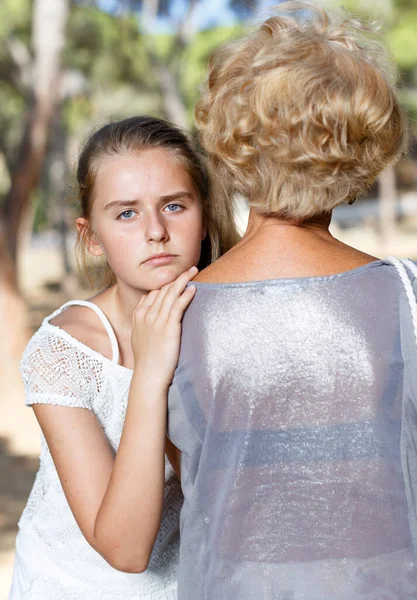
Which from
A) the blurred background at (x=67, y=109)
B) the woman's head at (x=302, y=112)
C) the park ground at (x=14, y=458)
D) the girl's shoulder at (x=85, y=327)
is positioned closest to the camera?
the woman's head at (x=302, y=112)

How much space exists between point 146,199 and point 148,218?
1.8 inches

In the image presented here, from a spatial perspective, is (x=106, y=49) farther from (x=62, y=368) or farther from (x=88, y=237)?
(x=62, y=368)

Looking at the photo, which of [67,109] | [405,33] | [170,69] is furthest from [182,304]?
[67,109]

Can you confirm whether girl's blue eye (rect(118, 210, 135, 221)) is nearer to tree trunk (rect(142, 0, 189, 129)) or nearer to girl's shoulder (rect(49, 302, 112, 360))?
girl's shoulder (rect(49, 302, 112, 360))

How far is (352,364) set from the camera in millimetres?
1450

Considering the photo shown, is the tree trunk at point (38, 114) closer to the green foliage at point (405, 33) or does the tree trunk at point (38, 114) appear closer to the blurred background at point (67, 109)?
the blurred background at point (67, 109)

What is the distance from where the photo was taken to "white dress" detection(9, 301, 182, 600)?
6.32 ft

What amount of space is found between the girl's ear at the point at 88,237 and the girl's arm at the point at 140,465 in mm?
436

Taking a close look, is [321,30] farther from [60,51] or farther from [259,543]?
[60,51]

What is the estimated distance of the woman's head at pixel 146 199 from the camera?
6.18ft

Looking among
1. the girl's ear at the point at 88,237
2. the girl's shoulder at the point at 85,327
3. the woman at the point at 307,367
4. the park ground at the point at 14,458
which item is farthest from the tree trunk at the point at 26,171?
the woman at the point at 307,367

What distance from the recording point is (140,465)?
5.35ft

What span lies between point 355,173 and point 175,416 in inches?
22.3

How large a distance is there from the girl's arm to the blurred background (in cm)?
50
